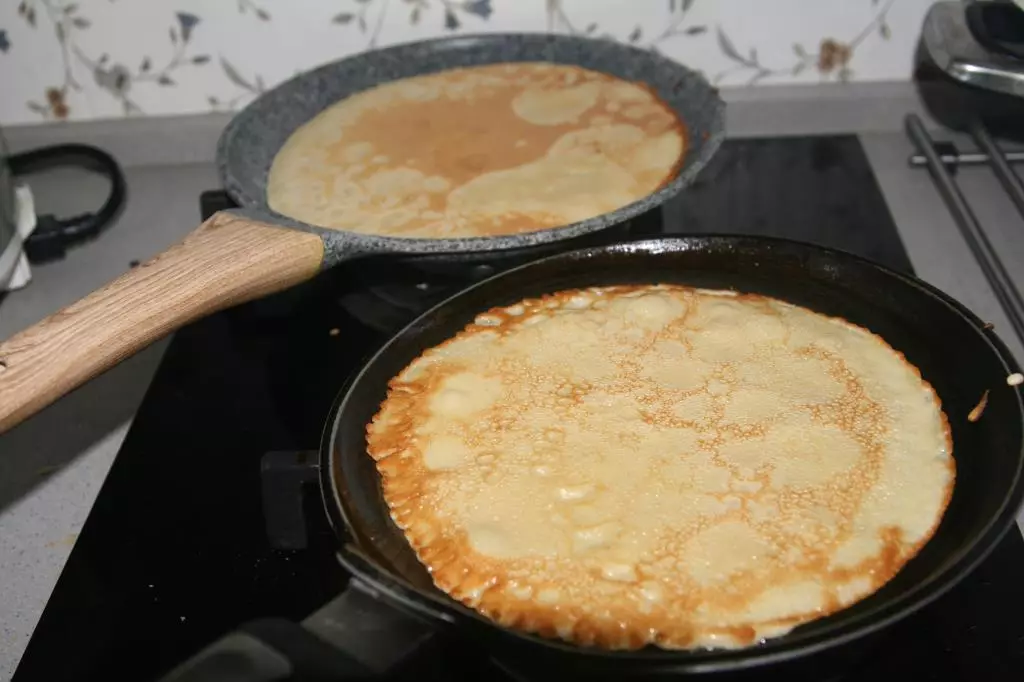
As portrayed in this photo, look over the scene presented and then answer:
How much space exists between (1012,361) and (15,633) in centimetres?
92

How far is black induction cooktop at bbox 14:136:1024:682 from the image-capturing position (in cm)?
81

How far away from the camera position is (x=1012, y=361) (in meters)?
0.78

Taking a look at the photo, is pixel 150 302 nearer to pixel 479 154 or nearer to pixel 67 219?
pixel 479 154

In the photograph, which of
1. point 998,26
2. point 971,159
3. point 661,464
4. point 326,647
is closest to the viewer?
point 326,647

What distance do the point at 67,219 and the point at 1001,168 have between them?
1.38 metres

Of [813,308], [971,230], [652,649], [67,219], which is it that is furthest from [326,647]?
[67,219]

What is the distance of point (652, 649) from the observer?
657mm

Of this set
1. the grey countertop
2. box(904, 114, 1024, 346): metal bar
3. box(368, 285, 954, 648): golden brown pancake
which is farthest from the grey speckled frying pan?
box(904, 114, 1024, 346): metal bar

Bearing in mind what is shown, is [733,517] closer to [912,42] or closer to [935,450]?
[935,450]

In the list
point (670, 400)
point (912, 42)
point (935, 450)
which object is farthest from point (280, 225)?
point (912, 42)

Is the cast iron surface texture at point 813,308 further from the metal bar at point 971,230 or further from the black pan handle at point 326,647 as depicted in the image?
the metal bar at point 971,230

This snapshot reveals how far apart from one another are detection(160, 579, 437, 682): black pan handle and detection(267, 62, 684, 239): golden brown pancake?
1.83ft

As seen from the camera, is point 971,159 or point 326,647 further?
point 971,159

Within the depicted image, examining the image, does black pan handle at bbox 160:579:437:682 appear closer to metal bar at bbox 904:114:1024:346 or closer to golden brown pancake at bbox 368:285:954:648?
golden brown pancake at bbox 368:285:954:648
